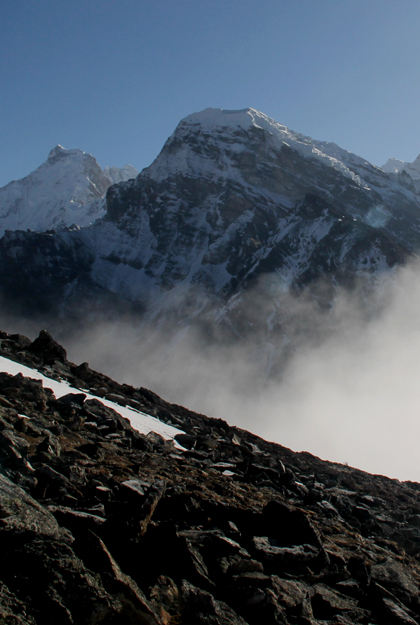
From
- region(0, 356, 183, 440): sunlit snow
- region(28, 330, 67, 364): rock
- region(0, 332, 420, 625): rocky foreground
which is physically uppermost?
region(0, 332, 420, 625): rocky foreground

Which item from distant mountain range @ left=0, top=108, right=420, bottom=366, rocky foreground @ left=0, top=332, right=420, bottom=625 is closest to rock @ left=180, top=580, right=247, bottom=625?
rocky foreground @ left=0, top=332, right=420, bottom=625

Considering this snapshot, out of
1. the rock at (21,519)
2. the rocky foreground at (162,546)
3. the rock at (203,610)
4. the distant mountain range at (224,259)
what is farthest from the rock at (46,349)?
the distant mountain range at (224,259)

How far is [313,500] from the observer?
13430 millimetres

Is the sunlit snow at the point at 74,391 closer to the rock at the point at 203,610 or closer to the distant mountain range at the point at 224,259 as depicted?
Answer: the rock at the point at 203,610

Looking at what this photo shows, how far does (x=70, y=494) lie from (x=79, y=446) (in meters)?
3.41

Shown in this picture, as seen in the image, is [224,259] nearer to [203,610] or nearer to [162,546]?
[162,546]

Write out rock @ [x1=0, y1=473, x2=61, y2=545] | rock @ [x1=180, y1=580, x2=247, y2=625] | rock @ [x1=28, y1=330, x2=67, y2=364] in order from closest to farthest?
rock @ [x1=0, y1=473, x2=61, y2=545]
rock @ [x1=180, y1=580, x2=247, y2=625]
rock @ [x1=28, y1=330, x2=67, y2=364]

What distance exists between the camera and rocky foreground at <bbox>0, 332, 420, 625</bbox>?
4.66 meters

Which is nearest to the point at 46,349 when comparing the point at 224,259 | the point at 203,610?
the point at 203,610

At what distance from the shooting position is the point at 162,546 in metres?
6.01

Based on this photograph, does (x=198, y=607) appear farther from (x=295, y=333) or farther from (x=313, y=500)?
(x=295, y=333)

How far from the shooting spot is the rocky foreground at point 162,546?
4660 mm

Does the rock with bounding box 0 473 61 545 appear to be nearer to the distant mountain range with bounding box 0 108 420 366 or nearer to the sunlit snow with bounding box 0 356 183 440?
the sunlit snow with bounding box 0 356 183 440

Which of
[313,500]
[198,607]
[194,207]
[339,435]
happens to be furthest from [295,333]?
[198,607]
